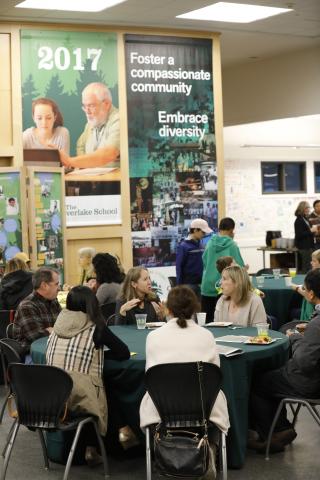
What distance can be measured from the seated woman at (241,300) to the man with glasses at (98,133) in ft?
18.2

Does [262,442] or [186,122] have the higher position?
[186,122]

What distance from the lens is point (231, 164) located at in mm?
18672

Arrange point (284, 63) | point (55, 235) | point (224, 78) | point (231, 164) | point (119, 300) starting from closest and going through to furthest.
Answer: point (119, 300), point (55, 235), point (284, 63), point (224, 78), point (231, 164)

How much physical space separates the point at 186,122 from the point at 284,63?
12.2 feet

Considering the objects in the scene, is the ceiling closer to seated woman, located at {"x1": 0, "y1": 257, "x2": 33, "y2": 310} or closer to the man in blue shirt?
the man in blue shirt

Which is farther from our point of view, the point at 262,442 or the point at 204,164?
the point at 204,164

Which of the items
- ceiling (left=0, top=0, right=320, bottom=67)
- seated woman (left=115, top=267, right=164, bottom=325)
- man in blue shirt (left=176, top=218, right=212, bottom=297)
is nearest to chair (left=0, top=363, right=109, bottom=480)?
Answer: seated woman (left=115, top=267, right=164, bottom=325)

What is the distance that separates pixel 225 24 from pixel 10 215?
4414 mm

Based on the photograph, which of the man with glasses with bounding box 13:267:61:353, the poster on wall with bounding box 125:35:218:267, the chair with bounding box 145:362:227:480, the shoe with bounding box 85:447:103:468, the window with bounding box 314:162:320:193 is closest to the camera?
the chair with bounding box 145:362:227:480

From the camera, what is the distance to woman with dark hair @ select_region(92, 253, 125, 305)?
8.16 metres

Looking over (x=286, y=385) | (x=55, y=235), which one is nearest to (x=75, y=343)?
(x=286, y=385)

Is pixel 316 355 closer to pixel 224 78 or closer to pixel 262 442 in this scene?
pixel 262 442

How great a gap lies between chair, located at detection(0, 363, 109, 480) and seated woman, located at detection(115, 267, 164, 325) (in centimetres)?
165

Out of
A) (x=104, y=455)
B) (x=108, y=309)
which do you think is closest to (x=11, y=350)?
(x=104, y=455)
